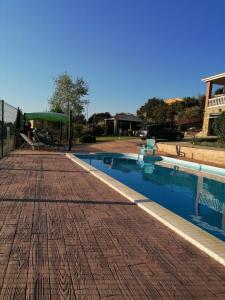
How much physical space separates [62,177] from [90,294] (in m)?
5.66

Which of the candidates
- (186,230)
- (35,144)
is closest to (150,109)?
(35,144)

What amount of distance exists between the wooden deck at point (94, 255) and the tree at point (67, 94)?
113 ft

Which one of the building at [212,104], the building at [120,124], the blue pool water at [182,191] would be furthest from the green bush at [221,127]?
the building at [120,124]

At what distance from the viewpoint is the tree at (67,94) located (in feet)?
128

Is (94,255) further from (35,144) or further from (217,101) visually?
(217,101)

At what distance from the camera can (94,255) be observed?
10.7 feet

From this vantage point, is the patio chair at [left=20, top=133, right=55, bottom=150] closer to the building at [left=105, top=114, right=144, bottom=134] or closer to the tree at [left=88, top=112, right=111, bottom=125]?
the building at [left=105, top=114, right=144, bottom=134]

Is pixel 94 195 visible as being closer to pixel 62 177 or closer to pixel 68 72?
pixel 62 177

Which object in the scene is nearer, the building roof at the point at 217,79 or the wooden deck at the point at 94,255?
the wooden deck at the point at 94,255

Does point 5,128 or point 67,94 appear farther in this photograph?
point 67,94

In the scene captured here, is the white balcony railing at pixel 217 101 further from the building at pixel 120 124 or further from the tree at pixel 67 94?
the tree at pixel 67 94

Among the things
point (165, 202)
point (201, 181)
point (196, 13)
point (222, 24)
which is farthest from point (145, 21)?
point (165, 202)

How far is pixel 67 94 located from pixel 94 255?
37331 mm

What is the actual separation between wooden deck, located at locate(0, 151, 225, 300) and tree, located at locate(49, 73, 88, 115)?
34578 mm
